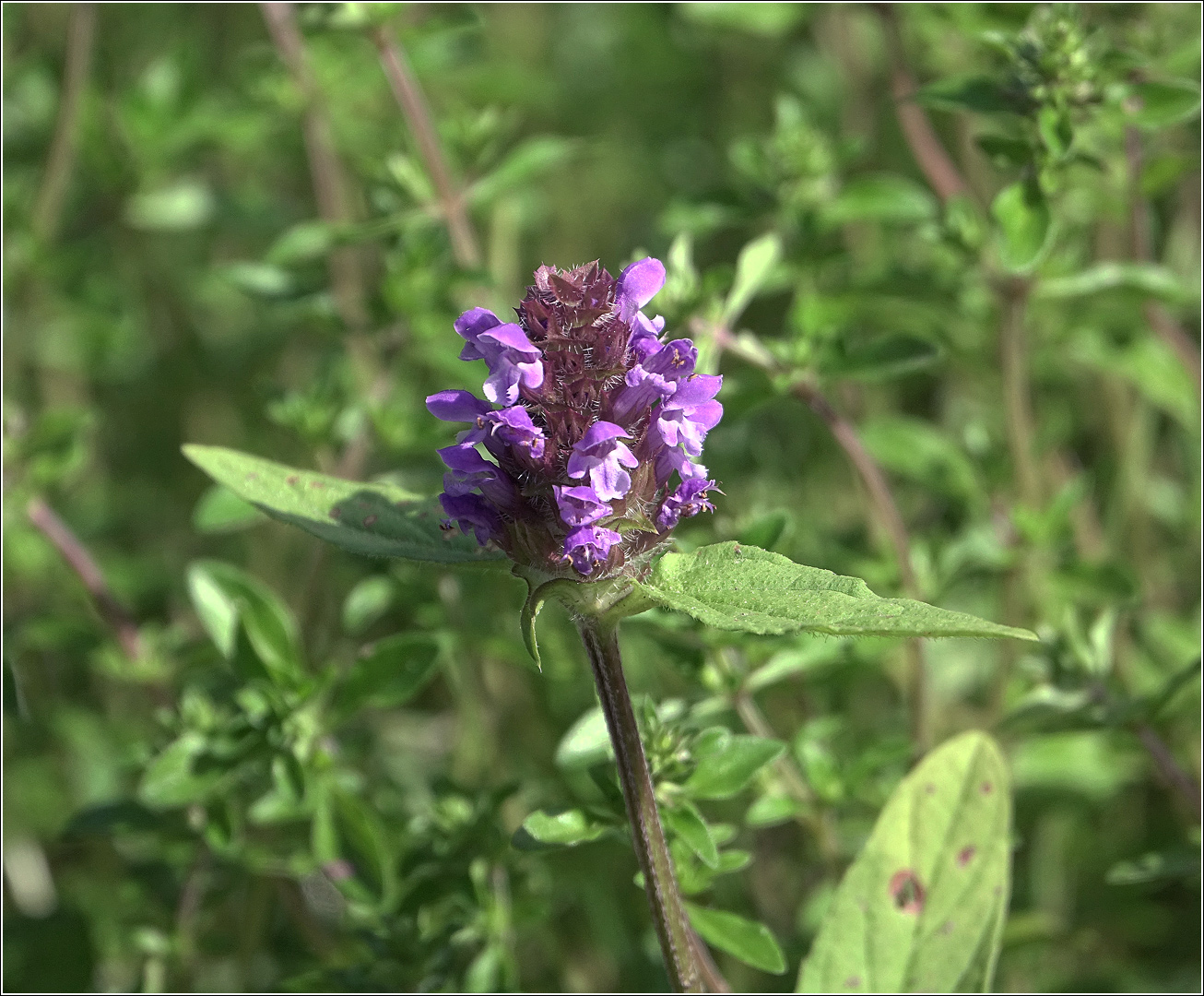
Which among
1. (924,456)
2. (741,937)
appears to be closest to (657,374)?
(741,937)

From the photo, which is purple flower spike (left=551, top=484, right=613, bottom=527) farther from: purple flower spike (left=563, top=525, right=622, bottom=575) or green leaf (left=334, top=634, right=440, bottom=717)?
green leaf (left=334, top=634, right=440, bottom=717)

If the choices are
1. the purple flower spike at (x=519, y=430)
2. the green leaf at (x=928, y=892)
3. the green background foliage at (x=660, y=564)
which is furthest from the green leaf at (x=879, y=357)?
the purple flower spike at (x=519, y=430)

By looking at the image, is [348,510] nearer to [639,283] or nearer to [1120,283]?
[639,283]

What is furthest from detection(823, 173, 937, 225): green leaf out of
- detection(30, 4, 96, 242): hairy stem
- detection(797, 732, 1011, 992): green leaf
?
detection(30, 4, 96, 242): hairy stem

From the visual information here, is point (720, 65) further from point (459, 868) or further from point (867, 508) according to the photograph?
point (459, 868)

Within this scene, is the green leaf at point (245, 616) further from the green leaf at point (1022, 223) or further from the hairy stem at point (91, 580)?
the green leaf at point (1022, 223)
